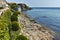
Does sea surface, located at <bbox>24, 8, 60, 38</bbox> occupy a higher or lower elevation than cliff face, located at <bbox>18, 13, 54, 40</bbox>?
lower

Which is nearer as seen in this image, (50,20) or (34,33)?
(34,33)

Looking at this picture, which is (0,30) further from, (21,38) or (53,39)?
(53,39)

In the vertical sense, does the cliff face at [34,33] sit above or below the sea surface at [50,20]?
above

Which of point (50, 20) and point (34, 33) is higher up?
point (34, 33)

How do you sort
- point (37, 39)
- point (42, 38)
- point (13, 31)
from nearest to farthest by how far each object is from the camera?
point (13, 31) < point (37, 39) < point (42, 38)

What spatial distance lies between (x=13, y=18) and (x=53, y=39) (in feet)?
28.6

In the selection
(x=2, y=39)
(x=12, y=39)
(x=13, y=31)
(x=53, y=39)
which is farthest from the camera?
(x=53, y=39)

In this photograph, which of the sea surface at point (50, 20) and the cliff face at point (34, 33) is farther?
the sea surface at point (50, 20)

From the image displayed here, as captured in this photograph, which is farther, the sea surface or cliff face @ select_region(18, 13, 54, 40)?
the sea surface

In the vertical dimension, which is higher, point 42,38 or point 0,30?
point 0,30

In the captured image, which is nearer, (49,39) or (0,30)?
(0,30)

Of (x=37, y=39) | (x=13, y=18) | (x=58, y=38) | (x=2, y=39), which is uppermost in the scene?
(x=2, y=39)

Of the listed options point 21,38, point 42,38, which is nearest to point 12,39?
point 21,38

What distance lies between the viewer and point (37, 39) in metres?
28.7
